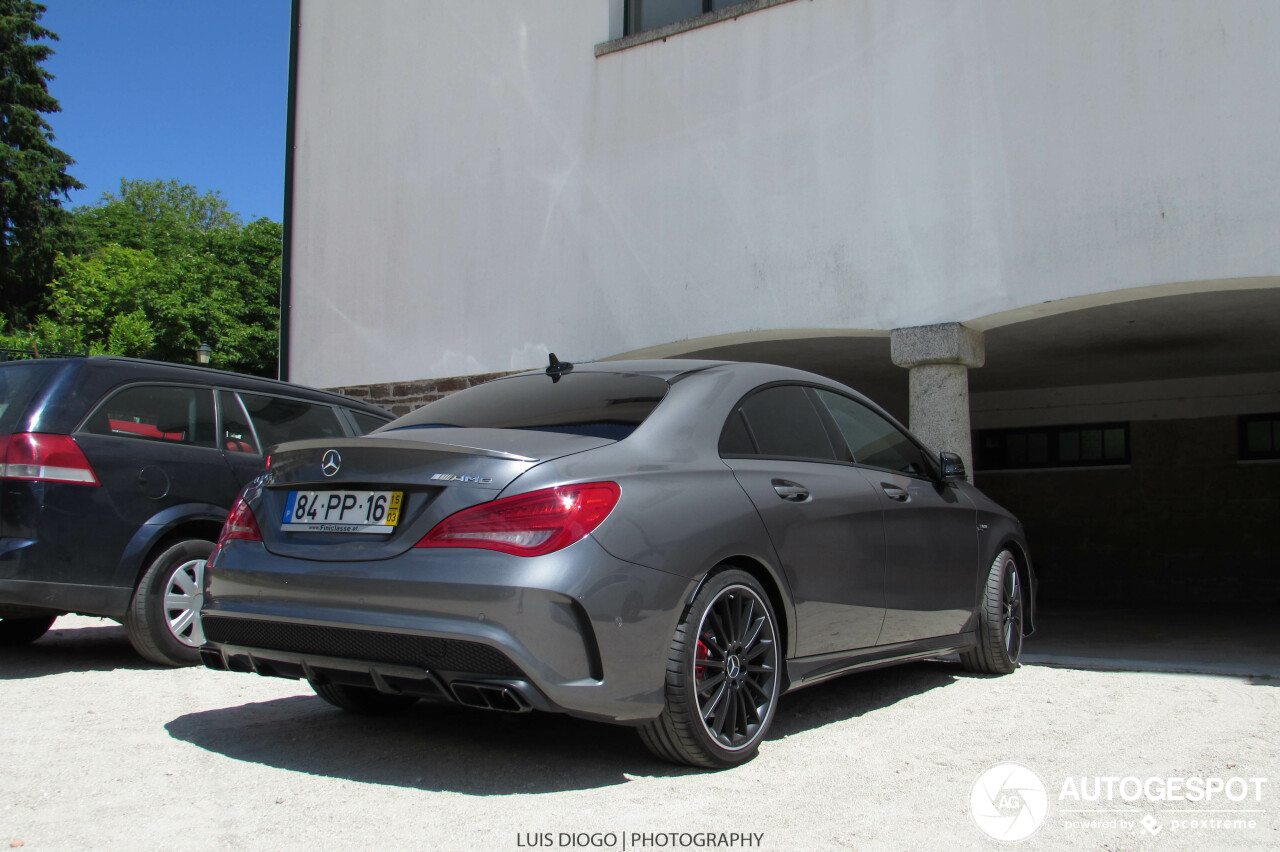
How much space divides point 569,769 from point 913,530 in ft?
6.50

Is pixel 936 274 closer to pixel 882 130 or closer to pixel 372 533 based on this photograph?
pixel 882 130

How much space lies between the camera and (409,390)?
11.2 meters

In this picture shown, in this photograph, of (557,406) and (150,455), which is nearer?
(557,406)

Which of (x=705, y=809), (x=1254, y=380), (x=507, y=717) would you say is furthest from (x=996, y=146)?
(x=1254, y=380)

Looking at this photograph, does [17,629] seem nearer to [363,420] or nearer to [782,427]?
[363,420]

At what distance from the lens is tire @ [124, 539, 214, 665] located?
5.29 m

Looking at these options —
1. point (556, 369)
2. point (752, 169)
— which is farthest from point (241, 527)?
point (752, 169)

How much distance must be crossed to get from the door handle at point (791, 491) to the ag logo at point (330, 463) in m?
1.53

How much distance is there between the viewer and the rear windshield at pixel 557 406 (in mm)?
3629

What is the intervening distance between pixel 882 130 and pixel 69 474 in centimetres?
642

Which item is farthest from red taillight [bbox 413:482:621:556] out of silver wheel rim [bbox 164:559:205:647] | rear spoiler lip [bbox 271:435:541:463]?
silver wheel rim [bbox 164:559:205:647]

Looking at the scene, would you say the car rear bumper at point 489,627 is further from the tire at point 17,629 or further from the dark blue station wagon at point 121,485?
the tire at point 17,629

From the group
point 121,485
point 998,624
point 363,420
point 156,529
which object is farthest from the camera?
point 363,420

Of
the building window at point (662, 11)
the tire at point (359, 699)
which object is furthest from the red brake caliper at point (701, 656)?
the building window at point (662, 11)
